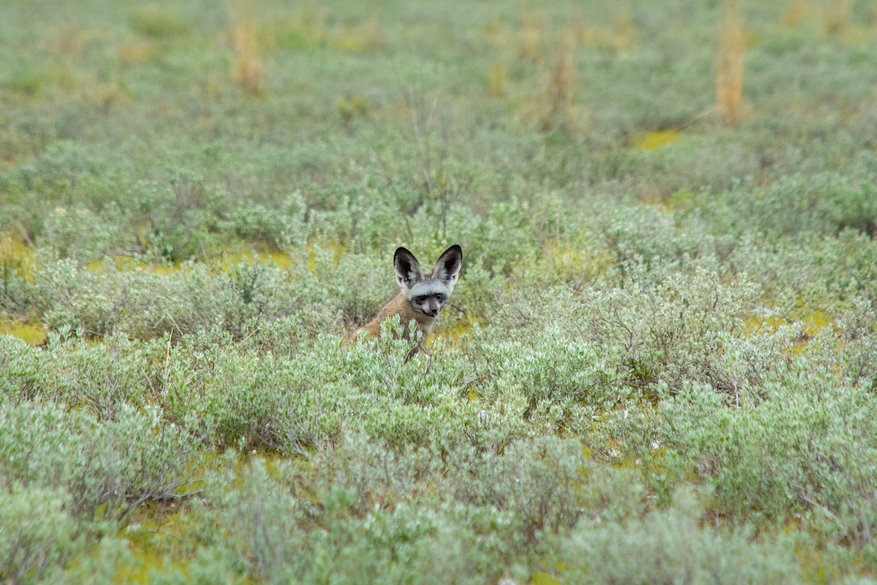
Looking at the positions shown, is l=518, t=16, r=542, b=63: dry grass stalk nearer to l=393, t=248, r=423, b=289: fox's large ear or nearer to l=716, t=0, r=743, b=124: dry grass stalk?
l=716, t=0, r=743, b=124: dry grass stalk

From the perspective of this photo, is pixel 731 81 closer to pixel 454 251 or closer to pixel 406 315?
pixel 454 251

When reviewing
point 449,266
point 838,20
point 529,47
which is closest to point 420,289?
point 449,266

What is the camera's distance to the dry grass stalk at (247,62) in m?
16.7

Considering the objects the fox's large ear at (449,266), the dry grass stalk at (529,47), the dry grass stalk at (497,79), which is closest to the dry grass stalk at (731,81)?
the dry grass stalk at (497,79)

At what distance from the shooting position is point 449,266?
18.4 ft

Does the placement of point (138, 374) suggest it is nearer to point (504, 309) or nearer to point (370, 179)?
point (504, 309)

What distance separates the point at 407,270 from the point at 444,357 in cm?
98

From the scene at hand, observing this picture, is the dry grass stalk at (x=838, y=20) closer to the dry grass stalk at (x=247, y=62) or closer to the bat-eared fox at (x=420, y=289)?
the dry grass stalk at (x=247, y=62)

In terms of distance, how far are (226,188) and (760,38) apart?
850 inches

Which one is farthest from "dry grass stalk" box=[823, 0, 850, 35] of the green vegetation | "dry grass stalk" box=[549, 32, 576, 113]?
"dry grass stalk" box=[549, 32, 576, 113]

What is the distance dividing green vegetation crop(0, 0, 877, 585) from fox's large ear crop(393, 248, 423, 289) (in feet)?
2.03

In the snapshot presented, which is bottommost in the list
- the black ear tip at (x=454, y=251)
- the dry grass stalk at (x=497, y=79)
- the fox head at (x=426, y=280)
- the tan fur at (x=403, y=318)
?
the dry grass stalk at (x=497, y=79)

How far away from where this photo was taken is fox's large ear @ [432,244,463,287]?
543 centimetres

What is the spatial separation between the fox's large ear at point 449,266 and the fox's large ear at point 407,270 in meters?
0.14
